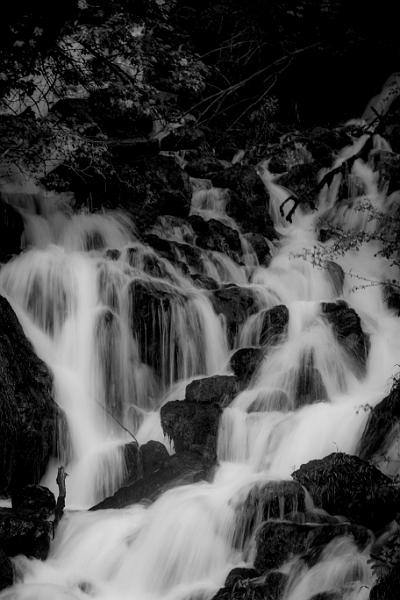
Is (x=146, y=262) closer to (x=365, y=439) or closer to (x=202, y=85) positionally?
(x=202, y=85)

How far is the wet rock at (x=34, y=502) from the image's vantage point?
22.3 feet

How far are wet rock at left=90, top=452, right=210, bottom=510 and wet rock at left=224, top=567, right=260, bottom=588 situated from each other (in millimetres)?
1726

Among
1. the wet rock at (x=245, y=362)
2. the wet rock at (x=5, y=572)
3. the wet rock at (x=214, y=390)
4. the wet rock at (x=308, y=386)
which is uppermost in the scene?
the wet rock at (x=245, y=362)

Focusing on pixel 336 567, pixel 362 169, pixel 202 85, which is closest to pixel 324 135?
pixel 362 169

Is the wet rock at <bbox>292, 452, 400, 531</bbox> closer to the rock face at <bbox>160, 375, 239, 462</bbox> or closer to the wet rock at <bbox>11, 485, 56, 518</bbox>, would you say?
the rock face at <bbox>160, 375, 239, 462</bbox>

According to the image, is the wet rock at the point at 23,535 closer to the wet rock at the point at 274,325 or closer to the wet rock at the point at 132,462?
the wet rock at the point at 132,462

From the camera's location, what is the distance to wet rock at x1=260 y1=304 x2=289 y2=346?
423 inches

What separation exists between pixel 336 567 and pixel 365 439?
2.51 metres

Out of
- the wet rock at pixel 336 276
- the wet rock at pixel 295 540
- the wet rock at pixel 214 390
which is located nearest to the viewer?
the wet rock at pixel 295 540

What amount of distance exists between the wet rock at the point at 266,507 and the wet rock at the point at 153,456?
168 centimetres

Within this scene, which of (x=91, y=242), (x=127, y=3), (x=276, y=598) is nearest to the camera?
(x=276, y=598)

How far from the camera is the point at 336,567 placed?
19.2ft

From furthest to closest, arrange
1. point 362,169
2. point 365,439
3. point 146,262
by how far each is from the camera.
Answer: point 362,169 < point 146,262 < point 365,439

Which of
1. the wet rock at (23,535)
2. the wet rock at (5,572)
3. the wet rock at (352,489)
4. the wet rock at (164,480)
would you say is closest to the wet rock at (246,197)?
the wet rock at (164,480)
